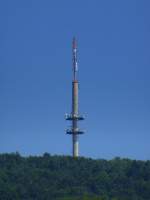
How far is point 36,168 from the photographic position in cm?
15538

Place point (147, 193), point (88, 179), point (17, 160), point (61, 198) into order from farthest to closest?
point (17, 160) < point (88, 179) < point (147, 193) < point (61, 198)

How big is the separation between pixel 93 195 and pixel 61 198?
5345 millimetres

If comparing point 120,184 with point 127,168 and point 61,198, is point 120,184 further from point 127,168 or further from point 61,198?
point 61,198

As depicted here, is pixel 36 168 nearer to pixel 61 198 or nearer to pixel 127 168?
pixel 127 168

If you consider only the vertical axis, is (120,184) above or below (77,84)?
below

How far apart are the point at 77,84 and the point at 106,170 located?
583 inches

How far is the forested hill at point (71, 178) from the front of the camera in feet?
453

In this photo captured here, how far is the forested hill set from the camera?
138 metres

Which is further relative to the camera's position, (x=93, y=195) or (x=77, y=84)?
(x=77, y=84)

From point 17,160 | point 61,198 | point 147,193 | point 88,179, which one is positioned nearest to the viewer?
point 61,198

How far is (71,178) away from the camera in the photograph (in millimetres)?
149250

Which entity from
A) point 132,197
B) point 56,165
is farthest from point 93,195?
point 56,165

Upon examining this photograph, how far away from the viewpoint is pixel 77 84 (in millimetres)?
144125

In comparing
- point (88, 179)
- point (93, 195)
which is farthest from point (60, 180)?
point (93, 195)
